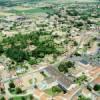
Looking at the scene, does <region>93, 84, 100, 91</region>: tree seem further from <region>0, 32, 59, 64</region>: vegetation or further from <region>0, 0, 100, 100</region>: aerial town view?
<region>0, 32, 59, 64</region>: vegetation

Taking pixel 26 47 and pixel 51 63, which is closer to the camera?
pixel 51 63

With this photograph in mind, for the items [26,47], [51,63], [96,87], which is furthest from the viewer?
[26,47]

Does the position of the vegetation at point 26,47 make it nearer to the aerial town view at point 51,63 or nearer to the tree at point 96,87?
the aerial town view at point 51,63

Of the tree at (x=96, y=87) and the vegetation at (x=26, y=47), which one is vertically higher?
the vegetation at (x=26, y=47)

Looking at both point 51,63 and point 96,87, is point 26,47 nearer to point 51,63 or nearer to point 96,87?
point 51,63

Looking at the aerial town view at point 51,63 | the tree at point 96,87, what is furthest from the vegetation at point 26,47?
the tree at point 96,87

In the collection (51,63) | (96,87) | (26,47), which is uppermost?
(26,47)

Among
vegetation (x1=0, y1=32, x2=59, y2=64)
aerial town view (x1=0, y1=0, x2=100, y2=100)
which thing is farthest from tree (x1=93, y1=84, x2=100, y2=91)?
vegetation (x1=0, y1=32, x2=59, y2=64)

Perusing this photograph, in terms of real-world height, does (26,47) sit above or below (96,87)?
above

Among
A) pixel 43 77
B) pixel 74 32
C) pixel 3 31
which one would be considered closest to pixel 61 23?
pixel 74 32

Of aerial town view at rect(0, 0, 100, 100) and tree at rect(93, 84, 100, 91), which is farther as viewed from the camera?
tree at rect(93, 84, 100, 91)

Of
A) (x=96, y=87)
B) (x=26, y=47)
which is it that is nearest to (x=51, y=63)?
(x=26, y=47)

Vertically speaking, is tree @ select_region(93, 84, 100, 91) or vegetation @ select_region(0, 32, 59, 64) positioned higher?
vegetation @ select_region(0, 32, 59, 64)
